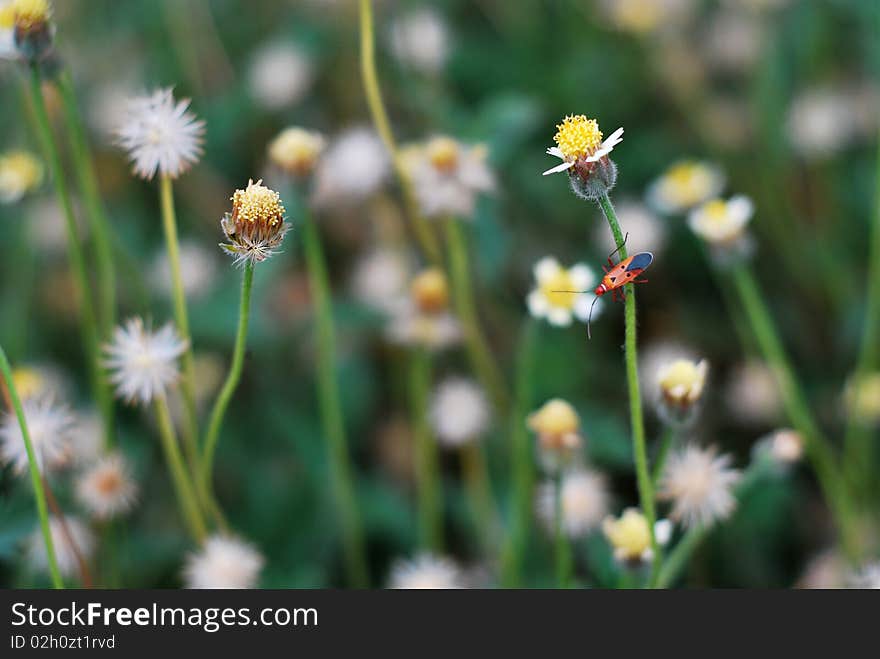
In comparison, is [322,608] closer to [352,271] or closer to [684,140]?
[352,271]

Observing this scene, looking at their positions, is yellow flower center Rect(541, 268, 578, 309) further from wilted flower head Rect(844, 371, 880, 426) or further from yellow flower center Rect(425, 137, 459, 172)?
wilted flower head Rect(844, 371, 880, 426)

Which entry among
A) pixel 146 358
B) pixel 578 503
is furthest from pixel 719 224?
pixel 146 358

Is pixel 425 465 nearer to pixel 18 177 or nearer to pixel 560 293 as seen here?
pixel 560 293

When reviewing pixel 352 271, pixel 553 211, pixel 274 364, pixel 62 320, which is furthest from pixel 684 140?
pixel 62 320

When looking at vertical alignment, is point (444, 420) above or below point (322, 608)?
above

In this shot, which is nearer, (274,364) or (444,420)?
(444,420)

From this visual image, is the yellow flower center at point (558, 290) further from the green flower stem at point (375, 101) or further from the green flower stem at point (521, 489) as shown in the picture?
the green flower stem at point (375, 101)
